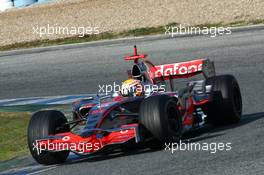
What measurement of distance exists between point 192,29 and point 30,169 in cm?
1370

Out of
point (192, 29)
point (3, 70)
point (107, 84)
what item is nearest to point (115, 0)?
point (192, 29)

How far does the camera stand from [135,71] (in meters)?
11.5

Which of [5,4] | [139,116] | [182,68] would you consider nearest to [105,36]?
[182,68]

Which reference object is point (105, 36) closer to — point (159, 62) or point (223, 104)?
point (159, 62)

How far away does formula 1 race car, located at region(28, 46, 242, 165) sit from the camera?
981 cm

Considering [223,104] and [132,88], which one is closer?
[132,88]

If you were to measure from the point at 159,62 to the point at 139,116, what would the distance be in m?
9.11

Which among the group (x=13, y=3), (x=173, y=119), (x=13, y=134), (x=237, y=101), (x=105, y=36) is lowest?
(x=13, y=134)

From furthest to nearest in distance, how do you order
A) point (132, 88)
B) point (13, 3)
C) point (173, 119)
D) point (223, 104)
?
1. point (13, 3)
2. point (223, 104)
3. point (132, 88)
4. point (173, 119)

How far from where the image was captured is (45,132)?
10250 mm

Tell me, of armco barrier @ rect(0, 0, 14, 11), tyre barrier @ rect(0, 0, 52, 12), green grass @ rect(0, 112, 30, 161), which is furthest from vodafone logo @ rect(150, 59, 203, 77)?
armco barrier @ rect(0, 0, 14, 11)

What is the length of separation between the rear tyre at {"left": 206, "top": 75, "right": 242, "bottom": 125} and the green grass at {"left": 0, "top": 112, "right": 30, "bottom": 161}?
2643 millimetres

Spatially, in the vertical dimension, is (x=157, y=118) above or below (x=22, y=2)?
above

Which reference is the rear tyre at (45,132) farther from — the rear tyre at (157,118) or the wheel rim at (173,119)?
the wheel rim at (173,119)
